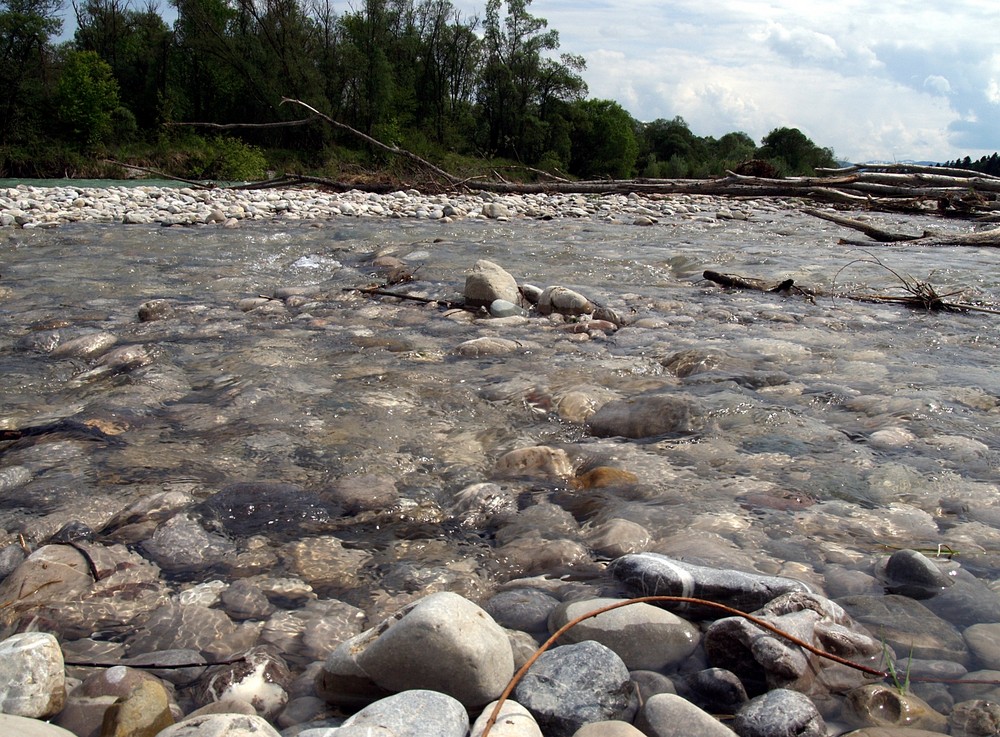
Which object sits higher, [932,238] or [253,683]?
[932,238]

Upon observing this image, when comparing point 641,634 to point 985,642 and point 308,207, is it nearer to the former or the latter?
point 985,642

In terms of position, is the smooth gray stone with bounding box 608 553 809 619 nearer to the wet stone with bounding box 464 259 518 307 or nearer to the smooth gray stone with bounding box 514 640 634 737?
the smooth gray stone with bounding box 514 640 634 737

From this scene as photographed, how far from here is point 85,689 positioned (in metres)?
1.20

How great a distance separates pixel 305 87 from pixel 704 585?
36.8 meters

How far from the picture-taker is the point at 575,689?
3.86 feet

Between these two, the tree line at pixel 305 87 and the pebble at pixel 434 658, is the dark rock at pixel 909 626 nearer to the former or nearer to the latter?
the pebble at pixel 434 658

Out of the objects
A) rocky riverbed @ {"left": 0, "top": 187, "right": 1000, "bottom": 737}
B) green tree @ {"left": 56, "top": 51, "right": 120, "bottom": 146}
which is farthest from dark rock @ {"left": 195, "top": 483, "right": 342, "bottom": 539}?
green tree @ {"left": 56, "top": 51, "right": 120, "bottom": 146}

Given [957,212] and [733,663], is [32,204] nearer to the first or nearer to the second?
[733,663]

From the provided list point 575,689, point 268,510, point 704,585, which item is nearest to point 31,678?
point 268,510

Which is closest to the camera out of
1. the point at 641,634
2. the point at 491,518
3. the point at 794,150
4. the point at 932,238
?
the point at 641,634

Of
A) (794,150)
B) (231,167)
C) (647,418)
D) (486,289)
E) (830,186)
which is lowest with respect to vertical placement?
(647,418)

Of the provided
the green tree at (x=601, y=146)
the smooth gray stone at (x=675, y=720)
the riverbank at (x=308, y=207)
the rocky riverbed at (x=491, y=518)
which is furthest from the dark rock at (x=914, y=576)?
the green tree at (x=601, y=146)

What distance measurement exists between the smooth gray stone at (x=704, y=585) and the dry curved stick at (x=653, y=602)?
0.7 inches

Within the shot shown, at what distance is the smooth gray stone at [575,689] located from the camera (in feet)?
3.75
